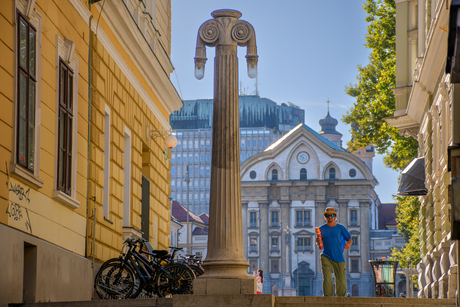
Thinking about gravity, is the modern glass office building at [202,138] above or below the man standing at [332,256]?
above

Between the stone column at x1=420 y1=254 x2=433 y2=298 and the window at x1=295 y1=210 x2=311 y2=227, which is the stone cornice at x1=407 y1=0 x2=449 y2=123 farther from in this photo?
the window at x1=295 y1=210 x2=311 y2=227

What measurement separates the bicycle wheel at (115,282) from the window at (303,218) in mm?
81109

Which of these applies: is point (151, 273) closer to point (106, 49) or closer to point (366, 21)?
point (106, 49)

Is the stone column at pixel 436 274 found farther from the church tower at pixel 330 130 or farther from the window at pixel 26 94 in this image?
the church tower at pixel 330 130

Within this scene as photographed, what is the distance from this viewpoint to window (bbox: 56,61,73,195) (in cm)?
1225

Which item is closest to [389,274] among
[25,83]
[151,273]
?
[151,273]

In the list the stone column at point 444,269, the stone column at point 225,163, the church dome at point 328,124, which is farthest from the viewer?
the church dome at point 328,124

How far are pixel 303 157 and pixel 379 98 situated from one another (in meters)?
65.3

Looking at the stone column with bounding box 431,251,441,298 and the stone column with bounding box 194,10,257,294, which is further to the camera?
the stone column with bounding box 431,251,441,298

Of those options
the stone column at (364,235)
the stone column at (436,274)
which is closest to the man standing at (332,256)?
the stone column at (436,274)

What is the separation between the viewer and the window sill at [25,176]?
9969mm

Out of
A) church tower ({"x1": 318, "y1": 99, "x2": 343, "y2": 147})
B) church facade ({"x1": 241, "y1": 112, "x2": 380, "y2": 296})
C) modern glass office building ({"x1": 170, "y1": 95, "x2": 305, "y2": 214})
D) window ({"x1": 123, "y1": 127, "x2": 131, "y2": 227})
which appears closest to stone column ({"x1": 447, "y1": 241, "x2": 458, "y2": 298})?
window ({"x1": 123, "y1": 127, "x2": 131, "y2": 227})

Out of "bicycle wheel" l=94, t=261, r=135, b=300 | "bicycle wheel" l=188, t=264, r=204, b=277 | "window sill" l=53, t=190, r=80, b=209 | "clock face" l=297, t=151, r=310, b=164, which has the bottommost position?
"bicycle wheel" l=94, t=261, r=135, b=300

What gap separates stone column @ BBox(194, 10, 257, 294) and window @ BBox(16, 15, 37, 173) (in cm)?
228
